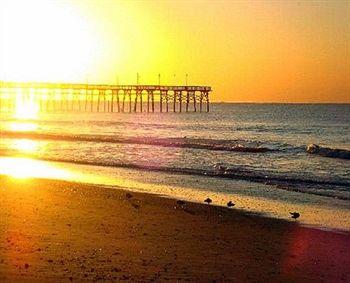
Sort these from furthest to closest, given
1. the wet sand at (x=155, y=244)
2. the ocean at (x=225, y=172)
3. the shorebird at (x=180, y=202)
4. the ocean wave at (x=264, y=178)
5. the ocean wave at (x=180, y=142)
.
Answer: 1. the ocean wave at (x=180, y=142)
2. the ocean wave at (x=264, y=178)
3. the ocean at (x=225, y=172)
4. the shorebird at (x=180, y=202)
5. the wet sand at (x=155, y=244)

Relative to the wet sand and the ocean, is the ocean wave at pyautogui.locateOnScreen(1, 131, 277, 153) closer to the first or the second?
the ocean

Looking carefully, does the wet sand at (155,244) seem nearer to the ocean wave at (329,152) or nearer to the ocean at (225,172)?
the ocean at (225,172)

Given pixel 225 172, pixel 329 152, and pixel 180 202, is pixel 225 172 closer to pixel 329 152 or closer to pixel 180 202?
pixel 180 202

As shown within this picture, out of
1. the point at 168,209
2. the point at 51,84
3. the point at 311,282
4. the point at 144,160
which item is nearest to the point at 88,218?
the point at 168,209

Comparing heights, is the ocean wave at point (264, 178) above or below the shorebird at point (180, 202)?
below

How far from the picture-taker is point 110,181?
19734mm

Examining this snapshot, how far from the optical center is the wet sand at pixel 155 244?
792 centimetres

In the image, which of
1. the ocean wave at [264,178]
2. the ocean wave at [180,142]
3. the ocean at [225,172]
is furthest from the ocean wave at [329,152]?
the ocean wave at [264,178]

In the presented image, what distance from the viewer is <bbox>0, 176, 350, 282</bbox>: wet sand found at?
792cm

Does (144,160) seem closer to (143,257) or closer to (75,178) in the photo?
(75,178)

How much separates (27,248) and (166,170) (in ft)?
52.0

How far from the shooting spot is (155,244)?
952cm

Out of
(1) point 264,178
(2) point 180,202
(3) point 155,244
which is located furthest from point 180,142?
(3) point 155,244

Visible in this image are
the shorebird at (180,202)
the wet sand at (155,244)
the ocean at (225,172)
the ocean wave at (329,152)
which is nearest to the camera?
the wet sand at (155,244)
